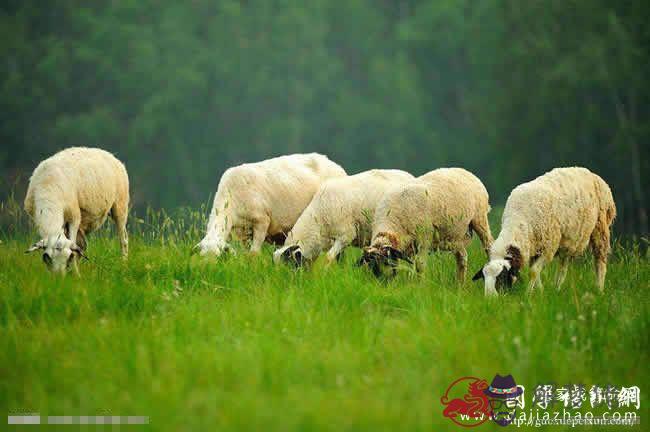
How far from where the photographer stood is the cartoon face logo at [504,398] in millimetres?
3975

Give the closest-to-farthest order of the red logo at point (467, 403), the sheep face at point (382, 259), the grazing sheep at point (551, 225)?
the red logo at point (467, 403) → the grazing sheep at point (551, 225) → the sheep face at point (382, 259)

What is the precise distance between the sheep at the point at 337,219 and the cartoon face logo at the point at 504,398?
4.20 m

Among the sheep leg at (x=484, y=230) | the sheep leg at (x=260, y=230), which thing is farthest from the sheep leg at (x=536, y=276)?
the sheep leg at (x=260, y=230)

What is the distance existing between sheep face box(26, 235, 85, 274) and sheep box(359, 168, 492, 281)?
289 cm

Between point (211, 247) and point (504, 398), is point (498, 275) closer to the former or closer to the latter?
point (504, 398)

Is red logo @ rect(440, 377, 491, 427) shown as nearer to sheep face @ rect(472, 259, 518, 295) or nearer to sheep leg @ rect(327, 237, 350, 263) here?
sheep face @ rect(472, 259, 518, 295)

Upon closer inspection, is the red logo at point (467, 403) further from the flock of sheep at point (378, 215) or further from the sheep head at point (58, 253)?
the sheep head at point (58, 253)

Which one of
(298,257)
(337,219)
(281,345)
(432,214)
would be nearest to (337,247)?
(337,219)

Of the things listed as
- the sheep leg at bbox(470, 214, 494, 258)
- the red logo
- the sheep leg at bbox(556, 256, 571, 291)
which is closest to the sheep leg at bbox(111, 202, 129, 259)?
the sheep leg at bbox(470, 214, 494, 258)

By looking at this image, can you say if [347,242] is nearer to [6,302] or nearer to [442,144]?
[6,302]

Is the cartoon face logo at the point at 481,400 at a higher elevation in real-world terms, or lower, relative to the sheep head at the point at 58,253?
lower

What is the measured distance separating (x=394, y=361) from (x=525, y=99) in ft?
83.6

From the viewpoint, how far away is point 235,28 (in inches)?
1572

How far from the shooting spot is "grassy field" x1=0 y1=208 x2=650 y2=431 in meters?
3.75
